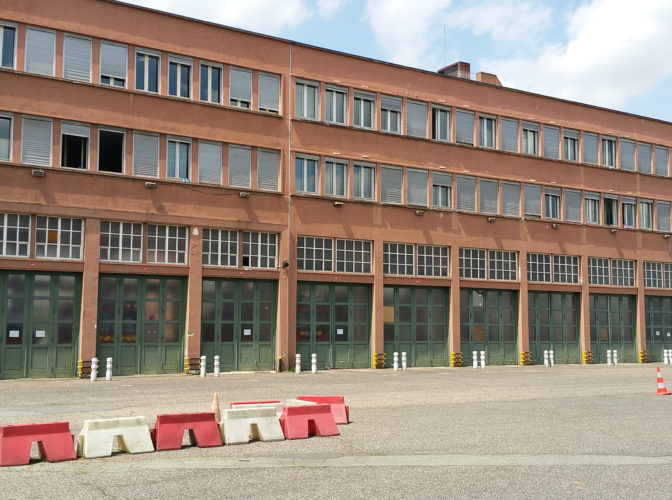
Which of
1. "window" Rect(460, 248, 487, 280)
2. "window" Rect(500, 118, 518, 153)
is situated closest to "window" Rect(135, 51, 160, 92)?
"window" Rect(460, 248, 487, 280)

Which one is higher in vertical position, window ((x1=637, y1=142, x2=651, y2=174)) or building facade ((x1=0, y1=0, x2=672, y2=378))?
window ((x1=637, y1=142, x2=651, y2=174))

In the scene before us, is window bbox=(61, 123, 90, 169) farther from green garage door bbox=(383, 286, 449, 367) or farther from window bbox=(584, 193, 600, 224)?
window bbox=(584, 193, 600, 224)

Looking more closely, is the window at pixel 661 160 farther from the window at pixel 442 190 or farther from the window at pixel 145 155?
the window at pixel 145 155

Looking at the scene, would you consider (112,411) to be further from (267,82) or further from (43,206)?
(267,82)

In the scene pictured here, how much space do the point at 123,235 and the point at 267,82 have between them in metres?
8.23

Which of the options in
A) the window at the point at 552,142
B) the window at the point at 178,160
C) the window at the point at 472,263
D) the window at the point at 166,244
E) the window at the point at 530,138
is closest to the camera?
the window at the point at 166,244

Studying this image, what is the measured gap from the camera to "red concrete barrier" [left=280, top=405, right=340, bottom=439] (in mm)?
12766

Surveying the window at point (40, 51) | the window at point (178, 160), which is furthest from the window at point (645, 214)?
the window at point (40, 51)

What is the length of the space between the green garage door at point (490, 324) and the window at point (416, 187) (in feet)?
14.7

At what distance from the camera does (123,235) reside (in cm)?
2628

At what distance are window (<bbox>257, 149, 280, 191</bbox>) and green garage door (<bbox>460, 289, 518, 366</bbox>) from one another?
1021cm

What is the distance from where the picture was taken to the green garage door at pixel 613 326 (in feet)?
128

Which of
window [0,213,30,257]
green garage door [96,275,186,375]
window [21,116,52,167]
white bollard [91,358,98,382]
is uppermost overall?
window [21,116,52,167]

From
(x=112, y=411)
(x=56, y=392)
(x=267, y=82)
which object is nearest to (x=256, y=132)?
(x=267, y=82)
